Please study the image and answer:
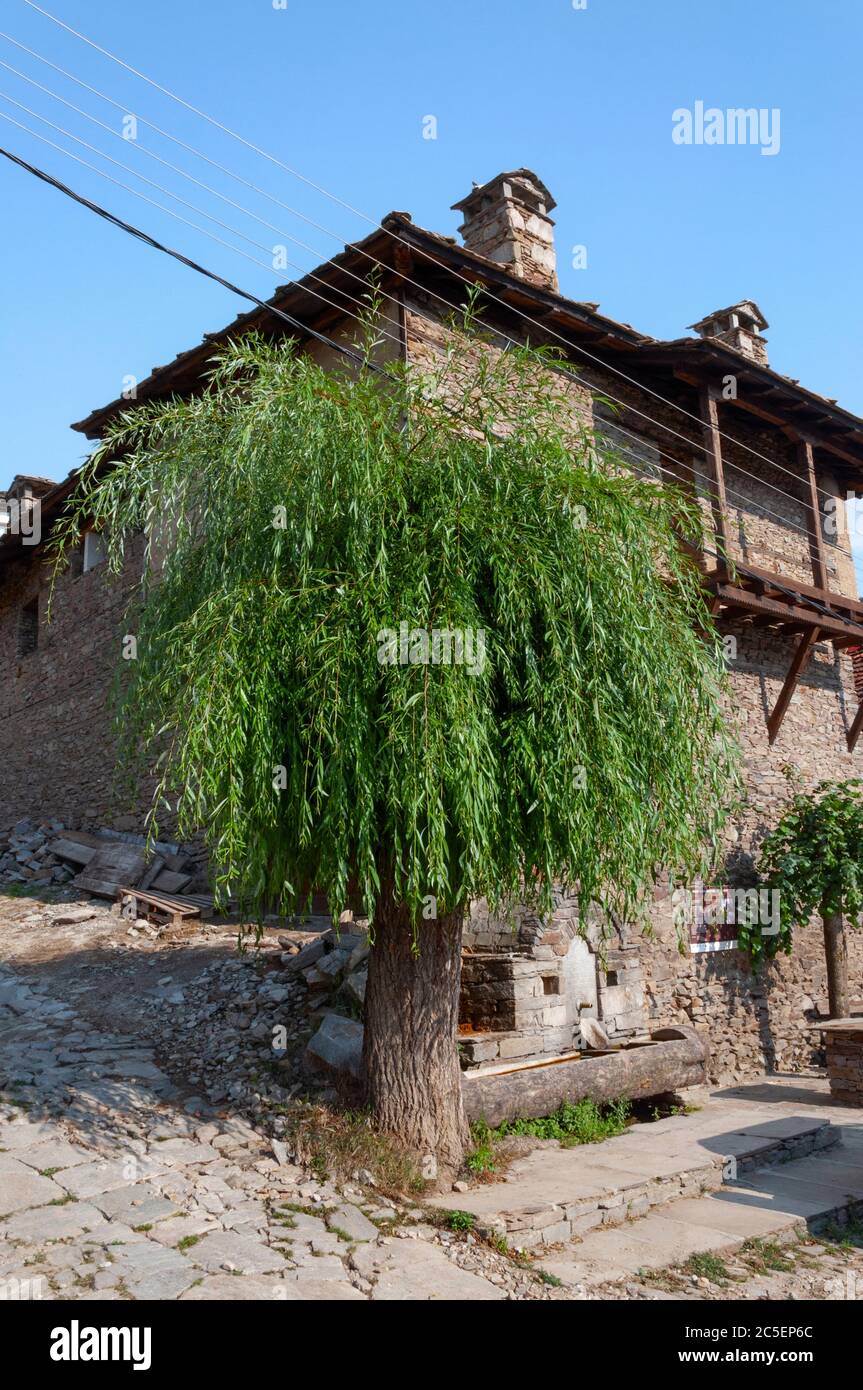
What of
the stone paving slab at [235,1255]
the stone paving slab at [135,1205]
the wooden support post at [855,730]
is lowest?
the stone paving slab at [235,1255]

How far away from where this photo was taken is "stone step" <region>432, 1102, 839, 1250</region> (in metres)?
5.47

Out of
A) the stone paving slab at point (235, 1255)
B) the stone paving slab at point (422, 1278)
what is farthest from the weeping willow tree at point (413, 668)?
the stone paving slab at point (235, 1255)

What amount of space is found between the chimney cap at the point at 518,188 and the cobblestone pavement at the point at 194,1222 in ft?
39.3

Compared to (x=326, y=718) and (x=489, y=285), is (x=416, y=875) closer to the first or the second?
(x=326, y=718)

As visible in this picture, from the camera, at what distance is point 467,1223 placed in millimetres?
5219

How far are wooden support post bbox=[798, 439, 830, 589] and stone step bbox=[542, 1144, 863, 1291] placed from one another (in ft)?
29.4

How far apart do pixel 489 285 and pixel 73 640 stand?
8255mm

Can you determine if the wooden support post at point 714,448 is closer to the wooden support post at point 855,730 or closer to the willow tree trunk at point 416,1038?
the wooden support post at point 855,730

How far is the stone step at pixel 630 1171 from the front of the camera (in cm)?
547

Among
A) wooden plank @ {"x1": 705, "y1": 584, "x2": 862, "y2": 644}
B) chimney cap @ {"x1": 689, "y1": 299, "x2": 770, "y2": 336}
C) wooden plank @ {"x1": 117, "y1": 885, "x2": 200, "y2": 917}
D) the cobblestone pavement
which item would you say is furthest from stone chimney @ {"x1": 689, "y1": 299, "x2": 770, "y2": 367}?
the cobblestone pavement

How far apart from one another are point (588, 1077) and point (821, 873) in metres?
5.76

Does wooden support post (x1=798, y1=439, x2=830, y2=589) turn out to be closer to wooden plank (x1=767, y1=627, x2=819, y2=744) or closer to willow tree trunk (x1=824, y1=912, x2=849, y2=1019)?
wooden plank (x1=767, y1=627, x2=819, y2=744)
